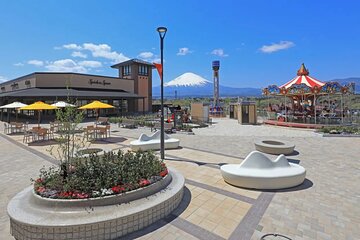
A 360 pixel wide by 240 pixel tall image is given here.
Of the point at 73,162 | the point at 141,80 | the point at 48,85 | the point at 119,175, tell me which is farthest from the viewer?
the point at 141,80

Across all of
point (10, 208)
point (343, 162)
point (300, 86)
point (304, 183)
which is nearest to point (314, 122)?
point (300, 86)

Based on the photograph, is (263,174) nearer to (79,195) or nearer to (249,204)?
(249,204)

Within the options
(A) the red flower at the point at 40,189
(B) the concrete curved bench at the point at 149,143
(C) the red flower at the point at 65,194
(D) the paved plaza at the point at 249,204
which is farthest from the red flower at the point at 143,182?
(B) the concrete curved bench at the point at 149,143

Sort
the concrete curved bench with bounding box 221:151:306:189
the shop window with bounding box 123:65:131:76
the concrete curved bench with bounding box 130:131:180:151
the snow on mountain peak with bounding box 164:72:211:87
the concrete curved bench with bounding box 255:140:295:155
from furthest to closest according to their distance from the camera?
the snow on mountain peak with bounding box 164:72:211:87 < the shop window with bounding box 123:65:131:76 < the concrete curved bench with bounding box 130:131:180:151 < the concrete curved bench with bounding box 255:140:295:155 < the concrete curved bench with bounding box 221:151:306:189

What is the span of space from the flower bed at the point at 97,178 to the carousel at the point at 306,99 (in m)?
19.0

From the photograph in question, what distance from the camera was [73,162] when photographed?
15.9 feet

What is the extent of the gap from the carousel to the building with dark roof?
21.2 metres

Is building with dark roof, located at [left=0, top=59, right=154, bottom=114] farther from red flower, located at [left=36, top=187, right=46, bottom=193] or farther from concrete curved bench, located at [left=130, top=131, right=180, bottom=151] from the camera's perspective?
red flower, located at [left=36, top=187, right=46, bottom=193]

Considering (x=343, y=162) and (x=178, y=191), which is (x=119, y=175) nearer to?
(x=178, y=191)

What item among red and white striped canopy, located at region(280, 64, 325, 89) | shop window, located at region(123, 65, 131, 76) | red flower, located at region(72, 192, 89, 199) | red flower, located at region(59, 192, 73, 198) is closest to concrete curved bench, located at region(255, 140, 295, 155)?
red flower, located at region(72, 192, 89, 199)

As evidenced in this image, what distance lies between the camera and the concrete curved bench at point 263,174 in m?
5.65

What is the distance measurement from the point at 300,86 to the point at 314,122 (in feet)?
12.0

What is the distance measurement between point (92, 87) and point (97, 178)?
32896 millimetres

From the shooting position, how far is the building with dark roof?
26.9 metres
